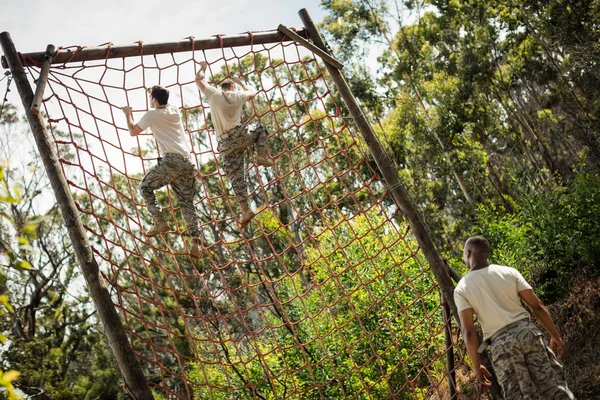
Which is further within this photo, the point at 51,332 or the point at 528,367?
the point at 51,332

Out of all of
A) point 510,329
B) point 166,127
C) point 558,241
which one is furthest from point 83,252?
point 558,241

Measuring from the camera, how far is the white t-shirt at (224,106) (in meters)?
3.72

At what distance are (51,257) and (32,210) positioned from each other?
1.54 meters

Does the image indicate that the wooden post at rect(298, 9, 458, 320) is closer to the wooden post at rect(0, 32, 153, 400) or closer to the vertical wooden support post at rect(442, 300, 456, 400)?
the vertical wooden support post at rect(442, 300, 456, 400)

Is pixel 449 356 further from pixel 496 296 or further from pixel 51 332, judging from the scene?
pixel 51 332

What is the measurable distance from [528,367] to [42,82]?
294 cm

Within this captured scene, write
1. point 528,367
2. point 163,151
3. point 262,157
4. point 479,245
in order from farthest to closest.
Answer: point 262,157
point 163,151
point 479,245
point 528,367

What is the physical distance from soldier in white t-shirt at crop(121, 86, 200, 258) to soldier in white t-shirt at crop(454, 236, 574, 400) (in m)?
1.73

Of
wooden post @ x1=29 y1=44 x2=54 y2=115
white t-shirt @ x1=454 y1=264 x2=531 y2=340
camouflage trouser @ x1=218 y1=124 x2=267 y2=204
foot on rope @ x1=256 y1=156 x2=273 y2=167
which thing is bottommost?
white t-shirt @ x1=454 y1=264 x2=531 y2=340

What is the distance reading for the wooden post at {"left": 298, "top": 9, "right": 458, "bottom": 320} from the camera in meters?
3.83

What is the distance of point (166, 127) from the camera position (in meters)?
3.62

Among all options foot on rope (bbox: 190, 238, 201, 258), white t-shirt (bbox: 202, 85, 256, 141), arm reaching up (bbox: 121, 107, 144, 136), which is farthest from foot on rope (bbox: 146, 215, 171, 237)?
white t-shirt (bbox: 202, 85, 256, 141)

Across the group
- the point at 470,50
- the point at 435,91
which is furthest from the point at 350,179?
the point at 470,50

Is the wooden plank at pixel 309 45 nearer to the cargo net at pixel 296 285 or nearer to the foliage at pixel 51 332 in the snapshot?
the cargo net at pixel 296 285
